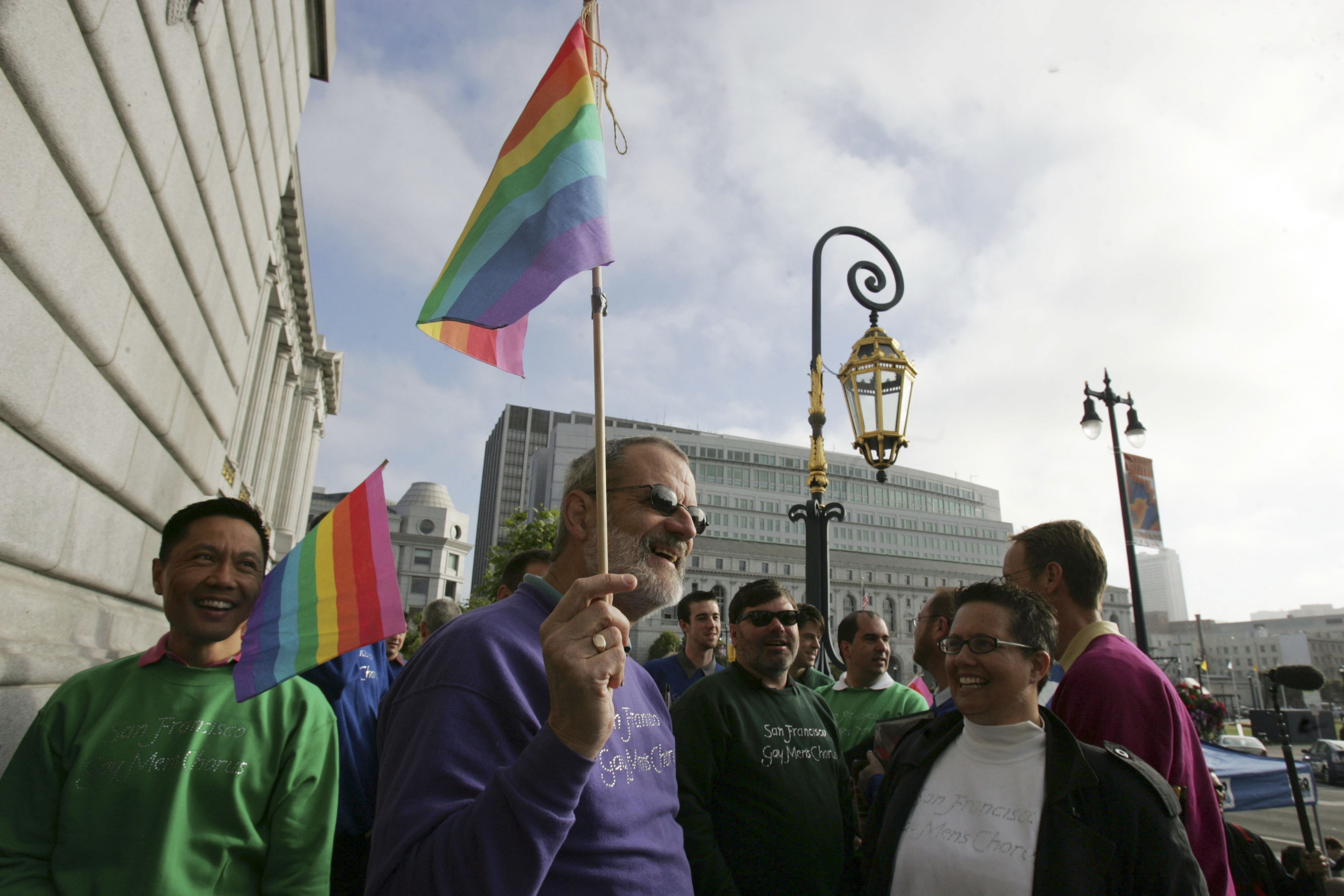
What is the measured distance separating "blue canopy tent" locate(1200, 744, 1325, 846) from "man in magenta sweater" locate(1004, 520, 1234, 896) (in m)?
4.27

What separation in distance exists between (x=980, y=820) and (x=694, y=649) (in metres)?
3.84

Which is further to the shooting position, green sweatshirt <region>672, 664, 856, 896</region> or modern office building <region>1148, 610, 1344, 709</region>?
modern office building <region>1148, 610, 1344, 709</region>

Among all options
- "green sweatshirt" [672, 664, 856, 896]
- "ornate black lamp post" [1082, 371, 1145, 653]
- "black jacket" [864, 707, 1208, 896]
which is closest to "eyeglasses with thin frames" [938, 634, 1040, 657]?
"black jacket" [864, 707, 1208, 896]

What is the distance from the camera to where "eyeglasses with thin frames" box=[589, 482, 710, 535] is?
8.10 feet

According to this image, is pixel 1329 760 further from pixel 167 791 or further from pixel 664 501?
pixel 167 791

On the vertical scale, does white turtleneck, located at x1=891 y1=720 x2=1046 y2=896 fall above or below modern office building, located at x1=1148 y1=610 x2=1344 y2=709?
below

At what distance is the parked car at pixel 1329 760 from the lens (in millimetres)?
29250

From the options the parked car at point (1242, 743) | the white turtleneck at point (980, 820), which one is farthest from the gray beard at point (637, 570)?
the parked car at point (1242, 743)

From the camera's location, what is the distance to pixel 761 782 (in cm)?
368

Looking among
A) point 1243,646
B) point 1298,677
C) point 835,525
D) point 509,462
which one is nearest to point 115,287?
point 1298,677

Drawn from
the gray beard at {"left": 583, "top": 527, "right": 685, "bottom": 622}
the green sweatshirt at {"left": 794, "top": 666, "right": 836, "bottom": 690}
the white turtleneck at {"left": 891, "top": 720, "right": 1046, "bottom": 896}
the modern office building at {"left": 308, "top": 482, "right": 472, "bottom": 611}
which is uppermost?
the modern office building at {"left": 308, "top": 482, "right": 472, "bottom": 611}

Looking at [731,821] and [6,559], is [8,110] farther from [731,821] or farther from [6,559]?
[731,821]

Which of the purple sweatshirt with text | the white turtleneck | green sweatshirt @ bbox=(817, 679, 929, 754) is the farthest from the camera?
green sweatshirt @ bbox=(817, 679, 929, 754)

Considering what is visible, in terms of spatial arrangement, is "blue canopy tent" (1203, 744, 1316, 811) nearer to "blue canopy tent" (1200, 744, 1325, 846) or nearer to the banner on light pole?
"blue canopy tent" (1200, 744, 1325, 846)
